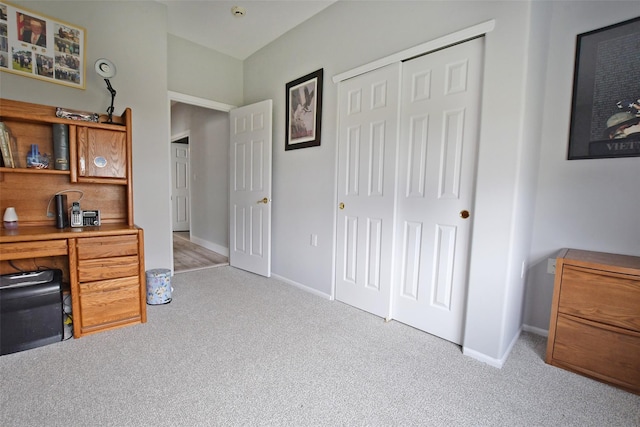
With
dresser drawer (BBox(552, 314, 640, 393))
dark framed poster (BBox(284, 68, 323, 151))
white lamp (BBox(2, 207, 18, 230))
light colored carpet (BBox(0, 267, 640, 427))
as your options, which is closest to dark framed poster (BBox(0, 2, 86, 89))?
white lamp (BBox(2, 207, 18, 230))

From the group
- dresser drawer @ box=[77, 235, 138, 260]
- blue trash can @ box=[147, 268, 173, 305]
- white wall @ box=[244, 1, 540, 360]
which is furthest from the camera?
blue trash can @ box=[147, 268, 173, 305]

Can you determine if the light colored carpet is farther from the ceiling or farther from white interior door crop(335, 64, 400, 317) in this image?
the ceiling

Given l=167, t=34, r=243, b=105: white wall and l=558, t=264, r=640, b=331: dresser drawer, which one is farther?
l=167, t=34, r=243, b=105: white wall

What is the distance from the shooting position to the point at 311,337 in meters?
2.00

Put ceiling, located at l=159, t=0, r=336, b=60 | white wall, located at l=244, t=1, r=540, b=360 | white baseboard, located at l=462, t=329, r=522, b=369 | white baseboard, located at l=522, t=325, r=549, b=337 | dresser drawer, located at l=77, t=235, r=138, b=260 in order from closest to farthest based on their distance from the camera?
white wall, located at l=244, t=1, r=540, b=360 → white baseboard, located at l=462, t=329, r=522, b=369 → dresser drawer, located at l=77, t=235, r=138, b=260 → white baseboard, located at l=522, t=325, r=549, b=337 → ceiling, located at l=159, t=0, r=336, b=60

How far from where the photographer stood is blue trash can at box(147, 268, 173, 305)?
2.48 m

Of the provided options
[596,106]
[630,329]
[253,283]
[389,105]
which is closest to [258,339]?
[253,283]

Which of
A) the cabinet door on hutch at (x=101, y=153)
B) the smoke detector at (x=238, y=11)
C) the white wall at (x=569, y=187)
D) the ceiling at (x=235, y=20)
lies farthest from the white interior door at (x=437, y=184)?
the cabinet door on hutch at (x=101, y=153)

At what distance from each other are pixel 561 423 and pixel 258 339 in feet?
5.53

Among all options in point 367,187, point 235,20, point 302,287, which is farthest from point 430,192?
point 235,20

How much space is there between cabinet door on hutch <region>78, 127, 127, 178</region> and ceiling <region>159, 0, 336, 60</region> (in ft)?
4.75

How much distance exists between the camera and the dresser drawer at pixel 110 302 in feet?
6.42

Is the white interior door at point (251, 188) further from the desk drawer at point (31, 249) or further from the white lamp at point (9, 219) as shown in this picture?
the white lamp at point (9, 219)

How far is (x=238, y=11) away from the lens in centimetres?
269
